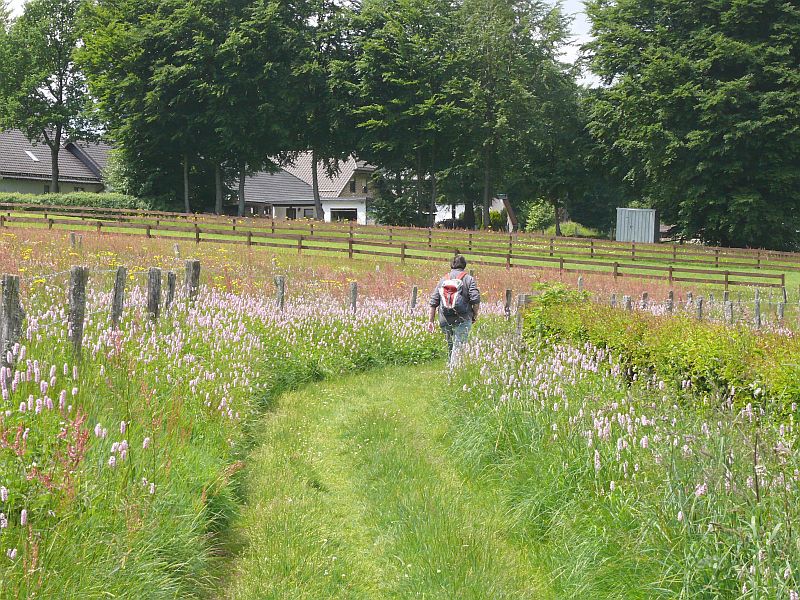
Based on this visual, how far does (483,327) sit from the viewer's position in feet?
42.3

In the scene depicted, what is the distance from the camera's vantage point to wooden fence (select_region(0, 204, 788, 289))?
30.8 meters

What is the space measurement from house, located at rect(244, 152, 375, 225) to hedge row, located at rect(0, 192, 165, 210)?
651 inches

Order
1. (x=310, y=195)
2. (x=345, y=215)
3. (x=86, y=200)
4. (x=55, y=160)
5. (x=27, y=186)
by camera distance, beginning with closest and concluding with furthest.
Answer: (x=86, y=200), (x=55, y=160), (x=27, y=186), (x=345, y=215), (x=310, y=195)

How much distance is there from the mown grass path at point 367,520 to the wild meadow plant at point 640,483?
32cm

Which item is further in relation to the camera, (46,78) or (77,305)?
(46,78)

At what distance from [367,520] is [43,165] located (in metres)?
62.0

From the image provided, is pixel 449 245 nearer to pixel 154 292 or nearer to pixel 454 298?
pixel 454 298

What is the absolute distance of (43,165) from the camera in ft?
196

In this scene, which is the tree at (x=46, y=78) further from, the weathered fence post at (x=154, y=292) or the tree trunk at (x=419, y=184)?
the weathered fence post at (x=154, y=292)

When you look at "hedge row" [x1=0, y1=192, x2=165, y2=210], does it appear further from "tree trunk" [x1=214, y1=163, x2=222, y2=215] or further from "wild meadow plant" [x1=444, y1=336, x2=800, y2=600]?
"wild meadow plant" [x1=444, y1=336, x2=800, y2=600]

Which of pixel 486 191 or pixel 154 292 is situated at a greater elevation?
pixel 486 191

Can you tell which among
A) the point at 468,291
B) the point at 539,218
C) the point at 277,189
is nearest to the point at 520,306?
the point at 468,291

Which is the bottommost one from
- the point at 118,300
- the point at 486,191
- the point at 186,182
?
the point at 118,300

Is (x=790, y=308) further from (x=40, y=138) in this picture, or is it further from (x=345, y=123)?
(x=40, y=138)
